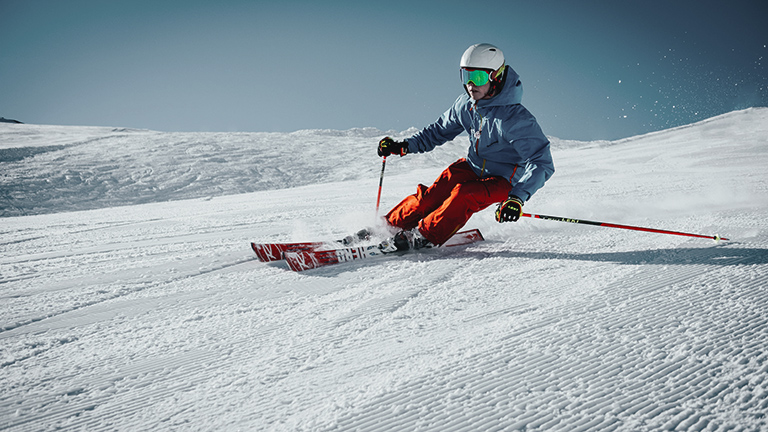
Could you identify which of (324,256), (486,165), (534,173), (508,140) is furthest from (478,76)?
(324,256)

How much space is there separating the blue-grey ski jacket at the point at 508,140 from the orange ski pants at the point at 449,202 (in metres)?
0.13

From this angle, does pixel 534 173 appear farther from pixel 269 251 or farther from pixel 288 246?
pixel 269 251

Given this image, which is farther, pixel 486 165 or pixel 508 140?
pixel 486 165

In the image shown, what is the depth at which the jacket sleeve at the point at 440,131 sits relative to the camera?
3.61 metres

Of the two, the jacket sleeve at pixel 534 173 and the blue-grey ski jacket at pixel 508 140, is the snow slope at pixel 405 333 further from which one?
the blue-grey ski jacket at pixel 508 140

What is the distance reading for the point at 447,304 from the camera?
1842 millimetres

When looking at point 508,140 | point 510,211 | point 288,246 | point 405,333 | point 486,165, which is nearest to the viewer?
point 405,333

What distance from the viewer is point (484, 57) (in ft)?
9.64

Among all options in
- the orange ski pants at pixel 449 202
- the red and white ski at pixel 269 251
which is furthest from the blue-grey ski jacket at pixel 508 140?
the red and white ski at pixel 269 251

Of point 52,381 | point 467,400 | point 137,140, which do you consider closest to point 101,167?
point 137,140

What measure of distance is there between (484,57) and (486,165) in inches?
33.0

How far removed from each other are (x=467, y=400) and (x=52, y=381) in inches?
53.9

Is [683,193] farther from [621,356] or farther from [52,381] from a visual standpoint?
[52,381]

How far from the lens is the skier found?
9.50 feet
